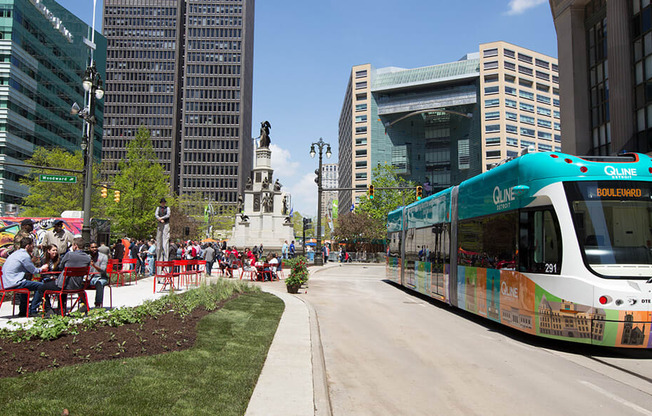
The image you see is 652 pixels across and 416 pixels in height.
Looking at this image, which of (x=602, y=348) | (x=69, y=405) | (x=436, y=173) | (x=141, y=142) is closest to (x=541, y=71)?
(x=436, y=173)

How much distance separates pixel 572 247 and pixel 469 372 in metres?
2.95

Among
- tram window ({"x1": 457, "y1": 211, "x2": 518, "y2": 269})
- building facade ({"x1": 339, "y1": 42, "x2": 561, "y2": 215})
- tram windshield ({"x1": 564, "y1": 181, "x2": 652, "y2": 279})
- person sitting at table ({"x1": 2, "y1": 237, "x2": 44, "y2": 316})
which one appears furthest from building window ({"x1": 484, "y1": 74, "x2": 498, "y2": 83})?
person sitting at table ({"x1": 2, "y1": 237, "x2": 44, "y2": 316})

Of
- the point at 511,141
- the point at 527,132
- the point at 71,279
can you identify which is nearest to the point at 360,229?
the point at 511,141

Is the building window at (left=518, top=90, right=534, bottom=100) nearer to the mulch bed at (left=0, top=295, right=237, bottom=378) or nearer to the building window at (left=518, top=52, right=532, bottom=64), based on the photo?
the building window at (left=518, top=52, right=532, bottom=64)

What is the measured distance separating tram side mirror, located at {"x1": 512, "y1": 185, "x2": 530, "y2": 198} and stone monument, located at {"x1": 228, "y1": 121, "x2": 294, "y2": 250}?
40.3 m

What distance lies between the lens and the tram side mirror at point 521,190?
363 inches

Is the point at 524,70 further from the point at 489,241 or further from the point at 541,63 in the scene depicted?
the point at 489,241

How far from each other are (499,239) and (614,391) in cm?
443

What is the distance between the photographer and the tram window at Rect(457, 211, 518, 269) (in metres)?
9.77

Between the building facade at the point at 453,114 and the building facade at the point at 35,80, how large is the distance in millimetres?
59212

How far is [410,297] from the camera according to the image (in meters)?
18.5

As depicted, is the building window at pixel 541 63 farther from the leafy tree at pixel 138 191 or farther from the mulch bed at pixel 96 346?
the mulch bed at pixel 96 346

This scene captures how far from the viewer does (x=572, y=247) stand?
8234 mm

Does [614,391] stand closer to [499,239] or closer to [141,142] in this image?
Result: [499,239]
